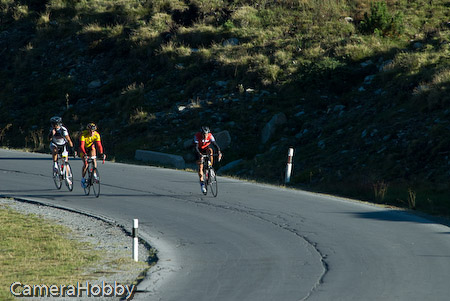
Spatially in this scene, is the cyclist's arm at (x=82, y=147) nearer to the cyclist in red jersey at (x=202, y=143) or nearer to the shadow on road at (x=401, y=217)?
the cyclist in red jersey at (x=202, y=143)

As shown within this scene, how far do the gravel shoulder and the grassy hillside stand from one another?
807 centimetres

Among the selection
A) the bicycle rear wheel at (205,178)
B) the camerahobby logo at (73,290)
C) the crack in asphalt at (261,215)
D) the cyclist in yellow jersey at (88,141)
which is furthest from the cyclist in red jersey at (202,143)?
the camerahobby logo at (73,290)

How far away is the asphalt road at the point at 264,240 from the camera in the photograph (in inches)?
321

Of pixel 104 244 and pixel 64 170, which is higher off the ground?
pixel 64 170

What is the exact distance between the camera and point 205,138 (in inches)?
620

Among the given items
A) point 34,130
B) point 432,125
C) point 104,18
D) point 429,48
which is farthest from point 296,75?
point 104,18

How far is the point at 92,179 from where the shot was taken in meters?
16.0

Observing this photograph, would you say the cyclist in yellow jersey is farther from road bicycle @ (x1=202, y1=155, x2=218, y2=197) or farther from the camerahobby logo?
the camerahobby logo

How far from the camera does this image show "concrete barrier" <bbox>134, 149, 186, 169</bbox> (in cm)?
2270

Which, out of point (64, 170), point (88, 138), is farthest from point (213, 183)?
point (64, 170)

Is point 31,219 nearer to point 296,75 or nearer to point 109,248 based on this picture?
point 109,248

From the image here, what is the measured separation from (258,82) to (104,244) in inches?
723

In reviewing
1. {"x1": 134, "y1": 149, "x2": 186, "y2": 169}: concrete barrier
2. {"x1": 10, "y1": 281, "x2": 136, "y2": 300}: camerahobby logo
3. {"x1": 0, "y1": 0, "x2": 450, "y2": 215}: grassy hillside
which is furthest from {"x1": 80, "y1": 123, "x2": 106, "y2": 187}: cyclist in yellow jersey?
{"x1": 10, "y1": 281, "x2": 136, "y2": 300}: camerahobby logo

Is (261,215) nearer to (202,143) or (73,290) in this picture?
(202,143)
